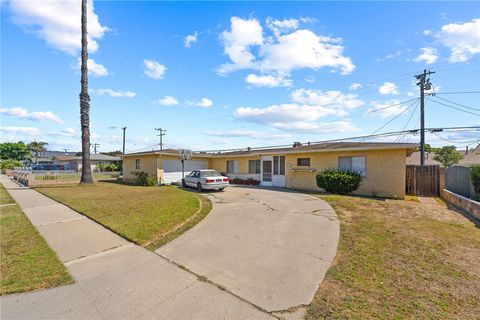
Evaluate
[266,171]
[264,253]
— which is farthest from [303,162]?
[264,253]

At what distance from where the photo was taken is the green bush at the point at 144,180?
19.2 meters

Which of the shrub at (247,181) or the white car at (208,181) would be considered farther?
the shrub at (247,181)

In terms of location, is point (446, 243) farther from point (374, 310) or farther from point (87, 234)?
point (87, 234)

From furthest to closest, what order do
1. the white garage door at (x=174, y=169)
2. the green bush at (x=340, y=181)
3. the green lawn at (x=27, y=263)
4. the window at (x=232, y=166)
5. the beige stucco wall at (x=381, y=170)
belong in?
the window at (x=232, y=166) < the white garage door at (x=174, y=169) < the green bush at (x=340, y=181) < the beige stucco wall at (x=381, y=170) < the green lawn at (x=27, y=263)

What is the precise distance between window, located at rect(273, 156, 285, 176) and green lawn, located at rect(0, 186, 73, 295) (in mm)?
13290

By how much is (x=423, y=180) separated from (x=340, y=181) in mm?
4723

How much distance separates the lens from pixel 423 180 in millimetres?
13141

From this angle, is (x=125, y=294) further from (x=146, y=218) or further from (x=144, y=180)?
(x=144, y=180)

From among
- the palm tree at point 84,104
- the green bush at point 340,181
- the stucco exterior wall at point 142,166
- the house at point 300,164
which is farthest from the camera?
the stucco exterior wall at point 142,166

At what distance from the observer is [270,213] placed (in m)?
8.11

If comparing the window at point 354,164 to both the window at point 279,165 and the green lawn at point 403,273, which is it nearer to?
the window at point 279,165

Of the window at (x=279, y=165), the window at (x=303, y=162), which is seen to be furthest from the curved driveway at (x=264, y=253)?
the window at (x=279, y=165)

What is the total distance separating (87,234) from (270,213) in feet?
16.8

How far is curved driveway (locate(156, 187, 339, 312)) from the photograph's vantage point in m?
3.41
